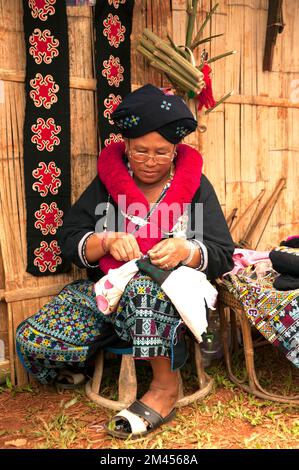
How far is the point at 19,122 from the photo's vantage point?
2857 millimetres

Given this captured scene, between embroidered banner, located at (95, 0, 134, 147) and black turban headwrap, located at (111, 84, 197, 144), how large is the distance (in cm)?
49

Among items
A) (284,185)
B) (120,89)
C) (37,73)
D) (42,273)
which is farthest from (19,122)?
(284,185)

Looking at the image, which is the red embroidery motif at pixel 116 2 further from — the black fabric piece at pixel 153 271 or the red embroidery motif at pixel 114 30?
the black fabric piece at pixel 153 271

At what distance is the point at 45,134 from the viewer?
288cm

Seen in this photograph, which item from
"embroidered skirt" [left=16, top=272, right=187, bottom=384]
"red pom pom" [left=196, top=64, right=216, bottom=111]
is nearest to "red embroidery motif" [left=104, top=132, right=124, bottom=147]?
"red pom pom" [left=196, top=64, right=216, bottom=111]

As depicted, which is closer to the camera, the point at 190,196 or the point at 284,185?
the point at 190,196

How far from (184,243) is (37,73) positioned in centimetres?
128

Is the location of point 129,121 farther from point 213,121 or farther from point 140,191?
point 213,121

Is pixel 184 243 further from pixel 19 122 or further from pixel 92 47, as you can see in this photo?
pixel 92 47

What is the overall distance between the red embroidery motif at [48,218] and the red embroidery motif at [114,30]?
1041mm

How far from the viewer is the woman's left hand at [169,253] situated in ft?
7.88

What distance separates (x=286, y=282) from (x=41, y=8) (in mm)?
2010

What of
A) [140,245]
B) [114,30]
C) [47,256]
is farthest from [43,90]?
[140,245]
